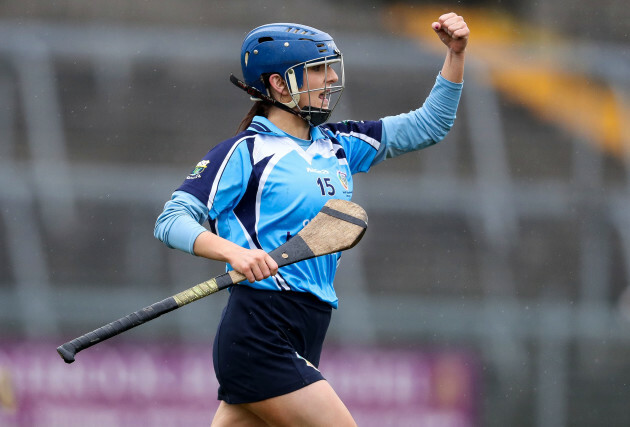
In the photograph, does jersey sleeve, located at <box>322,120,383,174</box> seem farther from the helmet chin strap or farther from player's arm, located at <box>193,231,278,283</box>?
player's arm, located at <box>193,231,278,283</box>

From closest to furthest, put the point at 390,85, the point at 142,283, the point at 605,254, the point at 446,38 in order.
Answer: the point at 446,38 → the point at 142,283 → the point at 605,254 → the point at 390,85

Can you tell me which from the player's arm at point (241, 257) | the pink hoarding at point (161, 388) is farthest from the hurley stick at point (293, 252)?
the pink hoarding at point (161, 388)

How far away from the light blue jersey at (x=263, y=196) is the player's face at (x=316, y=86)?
0.33 ft

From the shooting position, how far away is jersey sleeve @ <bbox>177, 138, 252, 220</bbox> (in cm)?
239

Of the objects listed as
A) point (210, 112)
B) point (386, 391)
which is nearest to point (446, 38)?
point (386, 391)

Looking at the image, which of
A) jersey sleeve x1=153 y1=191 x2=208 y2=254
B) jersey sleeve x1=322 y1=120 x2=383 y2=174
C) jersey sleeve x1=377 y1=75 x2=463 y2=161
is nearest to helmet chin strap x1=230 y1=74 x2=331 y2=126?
jersey sleeve x1=322 y1=120 x2=383 y2=174

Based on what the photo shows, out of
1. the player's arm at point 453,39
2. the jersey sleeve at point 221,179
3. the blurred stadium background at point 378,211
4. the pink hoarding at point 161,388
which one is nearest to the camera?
the jersey sleeve at point 221,179

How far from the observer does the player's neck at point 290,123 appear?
2.59 meters

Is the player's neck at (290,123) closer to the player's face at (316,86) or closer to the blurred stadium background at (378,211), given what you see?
the player's face at (316,86)

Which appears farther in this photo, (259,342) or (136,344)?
(136,344)

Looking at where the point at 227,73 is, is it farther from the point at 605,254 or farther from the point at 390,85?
the point at 605,254

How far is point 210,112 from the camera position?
5977 mm

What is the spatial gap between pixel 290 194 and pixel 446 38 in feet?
→ 2.19

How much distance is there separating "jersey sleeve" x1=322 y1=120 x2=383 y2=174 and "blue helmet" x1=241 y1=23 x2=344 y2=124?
157 millimetres
